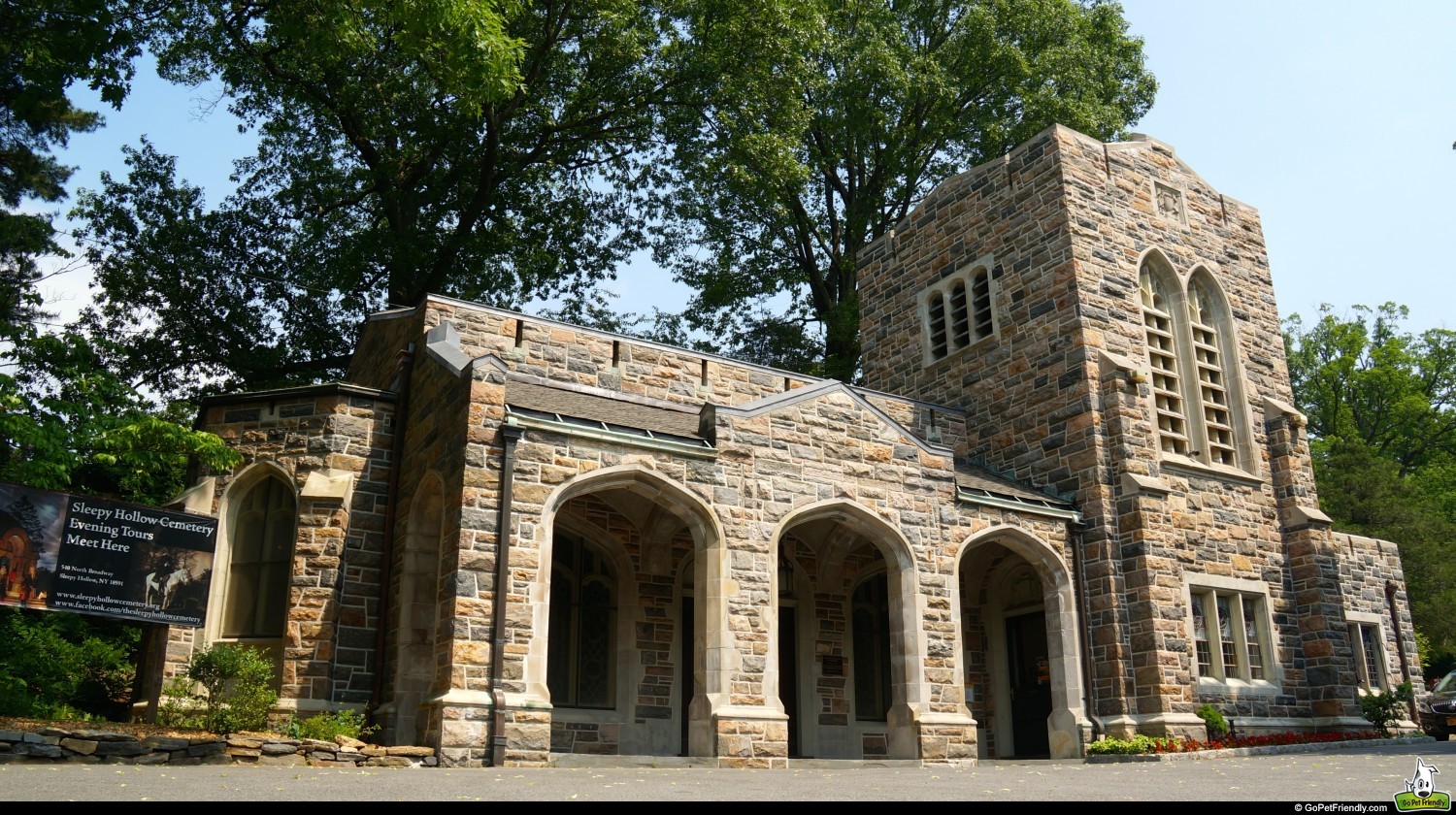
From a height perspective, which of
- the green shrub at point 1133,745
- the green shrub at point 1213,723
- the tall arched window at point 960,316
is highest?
the tall arched window at point 960,316

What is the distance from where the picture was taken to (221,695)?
41.5 ft

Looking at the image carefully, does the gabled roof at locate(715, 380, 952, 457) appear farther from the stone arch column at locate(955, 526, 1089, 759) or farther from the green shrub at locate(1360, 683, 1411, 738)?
the green shrub at locate(1360, 683, 1411, 738)

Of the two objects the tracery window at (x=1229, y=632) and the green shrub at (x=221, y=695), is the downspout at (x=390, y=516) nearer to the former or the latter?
the green shrub at (x=221, y=695)

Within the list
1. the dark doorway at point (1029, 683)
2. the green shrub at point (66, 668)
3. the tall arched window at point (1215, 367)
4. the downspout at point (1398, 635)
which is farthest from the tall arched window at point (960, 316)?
the green shrub at point (66, 668)

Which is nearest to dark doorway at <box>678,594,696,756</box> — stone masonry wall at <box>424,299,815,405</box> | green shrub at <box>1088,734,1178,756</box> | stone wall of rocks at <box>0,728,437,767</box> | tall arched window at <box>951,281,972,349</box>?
stone masonry wall at <box>424,299,815,405</box>

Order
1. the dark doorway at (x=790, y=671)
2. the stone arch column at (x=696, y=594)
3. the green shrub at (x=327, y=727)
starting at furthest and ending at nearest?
the dark doorway at (x=790, y=671) → the stone arch column at (x=696, y=594) → the green shrub at (x=327, y=727)

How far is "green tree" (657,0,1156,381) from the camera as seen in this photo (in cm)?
2784

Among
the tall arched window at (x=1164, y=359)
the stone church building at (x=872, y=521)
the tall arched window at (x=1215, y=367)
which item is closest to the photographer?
the stone church building at (x=872, y=521)

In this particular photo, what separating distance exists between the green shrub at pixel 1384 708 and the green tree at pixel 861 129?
1342 cm

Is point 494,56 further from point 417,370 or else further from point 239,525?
point 239,525

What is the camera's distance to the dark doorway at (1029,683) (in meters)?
17.8

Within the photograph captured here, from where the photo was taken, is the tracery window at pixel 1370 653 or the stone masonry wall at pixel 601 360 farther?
the tracery window at pixel 1370 653

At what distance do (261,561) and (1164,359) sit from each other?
14648mm

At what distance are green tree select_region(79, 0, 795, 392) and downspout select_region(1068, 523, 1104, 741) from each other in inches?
518
